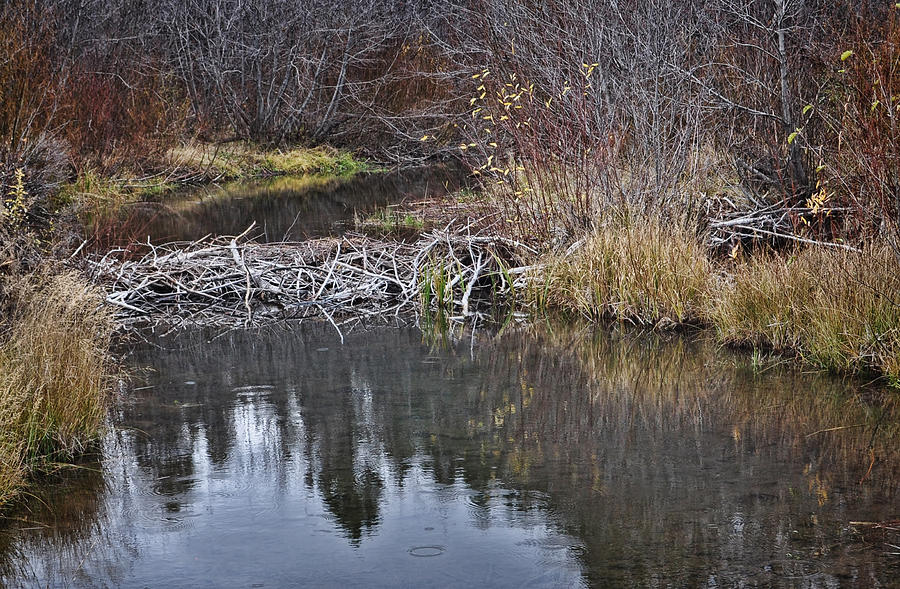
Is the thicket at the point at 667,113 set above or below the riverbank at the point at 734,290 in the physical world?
above

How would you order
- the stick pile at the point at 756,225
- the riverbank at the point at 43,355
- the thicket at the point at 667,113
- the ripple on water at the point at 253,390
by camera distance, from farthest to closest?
the stick pile at the point at 756,225 < the thicket at the point at 667,113 < the ripple on water at the point at 253,390 < the riverbank at the point at 43,355

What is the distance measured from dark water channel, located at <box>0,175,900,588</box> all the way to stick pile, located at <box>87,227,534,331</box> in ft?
4.26

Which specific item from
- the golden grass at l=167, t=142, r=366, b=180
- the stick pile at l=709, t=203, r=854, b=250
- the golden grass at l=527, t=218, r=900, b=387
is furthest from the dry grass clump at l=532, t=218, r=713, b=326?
the golden grass at l=167, t=142, r=366, b=180

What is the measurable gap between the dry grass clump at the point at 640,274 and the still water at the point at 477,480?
2.28 feet

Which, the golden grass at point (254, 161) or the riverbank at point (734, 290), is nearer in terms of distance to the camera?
the riverbank at point (734, 290)

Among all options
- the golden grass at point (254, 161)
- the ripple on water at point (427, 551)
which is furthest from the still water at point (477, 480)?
the golden grass at point (254, 161)

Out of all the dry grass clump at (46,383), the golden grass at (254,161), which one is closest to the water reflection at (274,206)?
the golden grass at (254,161)

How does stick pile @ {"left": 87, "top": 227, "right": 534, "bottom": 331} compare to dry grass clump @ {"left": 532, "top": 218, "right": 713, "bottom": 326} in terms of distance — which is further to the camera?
stick pile @ {"left": 87, "top": 227, "right": 534, "bottom": 331}

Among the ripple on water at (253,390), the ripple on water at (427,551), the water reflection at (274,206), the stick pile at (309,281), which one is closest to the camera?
the ripple on water at (427,551)

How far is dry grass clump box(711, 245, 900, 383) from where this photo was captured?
246 inches

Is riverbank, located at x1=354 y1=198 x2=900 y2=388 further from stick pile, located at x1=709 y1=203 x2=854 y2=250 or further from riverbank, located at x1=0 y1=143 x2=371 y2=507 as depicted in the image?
riverbank, located at x1=0 y1=143 x2=371 y2=507

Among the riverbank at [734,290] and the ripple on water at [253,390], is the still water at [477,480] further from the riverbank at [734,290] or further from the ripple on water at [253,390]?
the riverbank at [734,290]

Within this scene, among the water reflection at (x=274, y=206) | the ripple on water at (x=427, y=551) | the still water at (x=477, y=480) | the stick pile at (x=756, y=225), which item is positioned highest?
the water reflection at (x=274, y=206)

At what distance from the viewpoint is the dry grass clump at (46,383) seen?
186 inches
